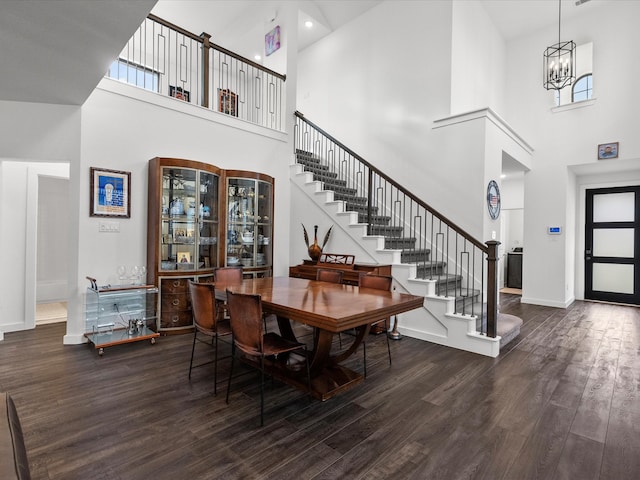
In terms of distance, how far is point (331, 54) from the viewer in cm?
783

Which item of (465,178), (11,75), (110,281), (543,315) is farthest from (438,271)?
(11,75)

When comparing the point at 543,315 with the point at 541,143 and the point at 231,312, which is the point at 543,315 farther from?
the point at 231,312

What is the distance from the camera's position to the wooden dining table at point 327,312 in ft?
7.14

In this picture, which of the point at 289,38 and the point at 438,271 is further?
the point at 289,38

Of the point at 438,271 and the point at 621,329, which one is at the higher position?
the point at 438,271

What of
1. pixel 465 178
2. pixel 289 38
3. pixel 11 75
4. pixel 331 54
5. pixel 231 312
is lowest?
pixel 231 312

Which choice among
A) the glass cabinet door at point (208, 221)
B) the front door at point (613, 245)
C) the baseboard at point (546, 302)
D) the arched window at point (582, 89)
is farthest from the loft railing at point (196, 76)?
the front door at point (613, 245)

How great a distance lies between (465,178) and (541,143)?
2.92 meters

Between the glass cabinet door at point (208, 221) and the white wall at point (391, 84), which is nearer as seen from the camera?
the glass cabinet door at point (208, 221)

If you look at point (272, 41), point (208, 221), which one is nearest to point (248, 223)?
point (208, 221)

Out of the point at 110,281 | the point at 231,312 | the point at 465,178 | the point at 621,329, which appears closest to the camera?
the point at 231,312

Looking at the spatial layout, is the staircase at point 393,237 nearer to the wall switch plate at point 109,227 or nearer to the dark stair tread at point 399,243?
the dark stair tread at point 399,243

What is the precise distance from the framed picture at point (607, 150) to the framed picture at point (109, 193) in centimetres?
798

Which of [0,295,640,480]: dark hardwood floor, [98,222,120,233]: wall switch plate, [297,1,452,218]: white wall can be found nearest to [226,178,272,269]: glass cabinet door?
[98,222,120,233]: wall switch plate
